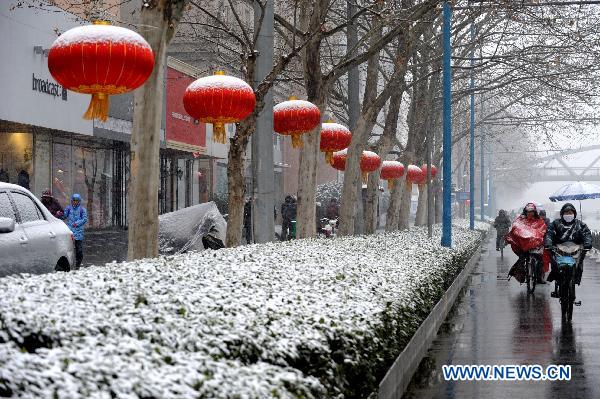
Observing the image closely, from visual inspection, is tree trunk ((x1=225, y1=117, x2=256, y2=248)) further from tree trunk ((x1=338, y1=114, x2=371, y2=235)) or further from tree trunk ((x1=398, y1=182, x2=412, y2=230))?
tree trunk ((x1=398, y1=182, x2=412, y2=230))

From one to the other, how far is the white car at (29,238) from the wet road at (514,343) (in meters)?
4.33

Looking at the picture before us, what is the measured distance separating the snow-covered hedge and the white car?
6.31 ft

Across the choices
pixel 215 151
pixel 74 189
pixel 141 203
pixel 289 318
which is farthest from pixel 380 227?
pixel 289 318

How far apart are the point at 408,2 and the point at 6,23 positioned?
405 inches

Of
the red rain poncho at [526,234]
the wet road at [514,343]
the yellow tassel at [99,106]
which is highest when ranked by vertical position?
the yellow tassel at [99,106]

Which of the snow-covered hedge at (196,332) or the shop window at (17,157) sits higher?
the shop window at (17,157)

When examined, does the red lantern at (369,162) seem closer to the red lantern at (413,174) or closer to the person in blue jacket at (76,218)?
the person in blue jacket at (76,218)

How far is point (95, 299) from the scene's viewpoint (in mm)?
6078

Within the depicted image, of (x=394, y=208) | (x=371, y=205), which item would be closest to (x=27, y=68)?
(x=371, y=205)

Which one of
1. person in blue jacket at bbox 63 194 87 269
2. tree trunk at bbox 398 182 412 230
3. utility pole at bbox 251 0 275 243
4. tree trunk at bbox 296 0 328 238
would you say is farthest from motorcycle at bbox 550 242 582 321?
tree trunk at bbox 398 182 412 230

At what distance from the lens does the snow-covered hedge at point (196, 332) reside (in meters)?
4.45

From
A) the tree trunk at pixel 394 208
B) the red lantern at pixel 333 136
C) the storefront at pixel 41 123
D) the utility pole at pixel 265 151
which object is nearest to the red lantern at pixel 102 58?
the utility pole at pixel 265 151

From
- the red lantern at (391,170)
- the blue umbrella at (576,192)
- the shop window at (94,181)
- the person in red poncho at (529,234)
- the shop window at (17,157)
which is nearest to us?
the person in red poncho at (529,234)

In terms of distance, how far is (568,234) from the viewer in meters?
15.6
